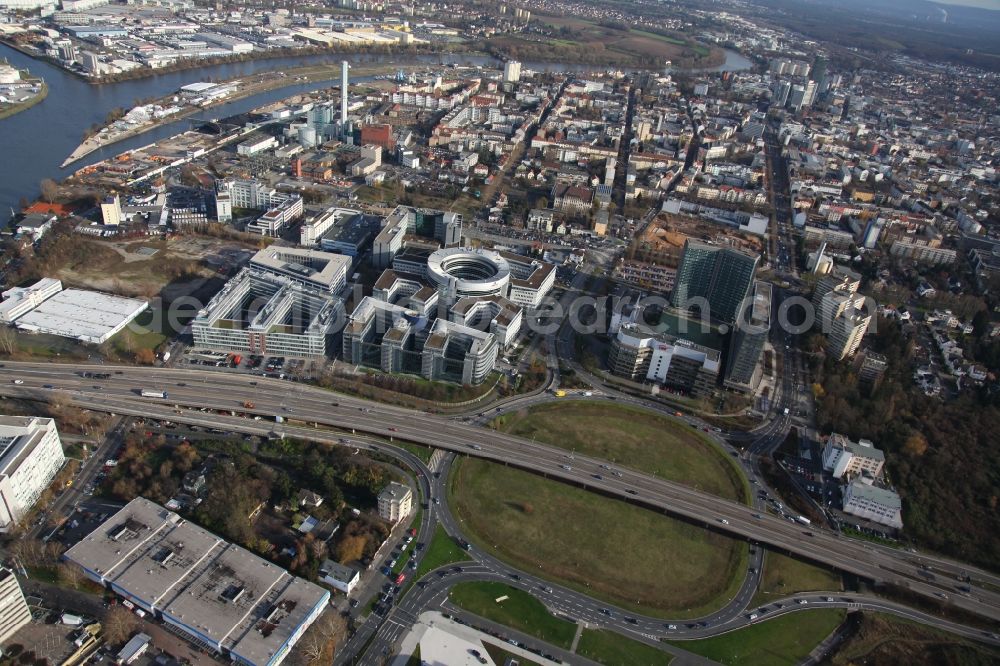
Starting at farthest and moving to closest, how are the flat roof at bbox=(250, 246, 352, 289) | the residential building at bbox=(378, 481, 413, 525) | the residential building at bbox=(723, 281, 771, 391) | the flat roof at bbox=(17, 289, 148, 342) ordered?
the flat roof at bbox=(250, 246, 352, 289) < the residential building at bbox=(723, 281, 771, 391) < the flat roof at bbox=(17, 289, 148, 342) < the residential building at bbox=(378, 481, 413, 525)

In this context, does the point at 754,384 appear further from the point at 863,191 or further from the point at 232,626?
the point at 863,191

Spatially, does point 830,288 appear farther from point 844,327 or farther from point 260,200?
point 260,200

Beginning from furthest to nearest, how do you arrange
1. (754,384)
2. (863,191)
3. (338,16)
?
(338,16) → (863,191) → (754,384)

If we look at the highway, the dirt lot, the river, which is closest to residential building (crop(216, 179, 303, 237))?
the dirt lot

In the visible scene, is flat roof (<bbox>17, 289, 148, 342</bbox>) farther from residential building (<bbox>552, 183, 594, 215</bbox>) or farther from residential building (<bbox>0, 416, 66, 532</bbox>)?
residential building (<bbox>552, 183, 594, 215</bbox>)

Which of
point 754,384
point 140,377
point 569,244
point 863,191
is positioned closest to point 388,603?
point 140,377

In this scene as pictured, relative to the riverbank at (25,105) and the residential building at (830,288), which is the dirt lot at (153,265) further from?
the residential building at (830,288)
